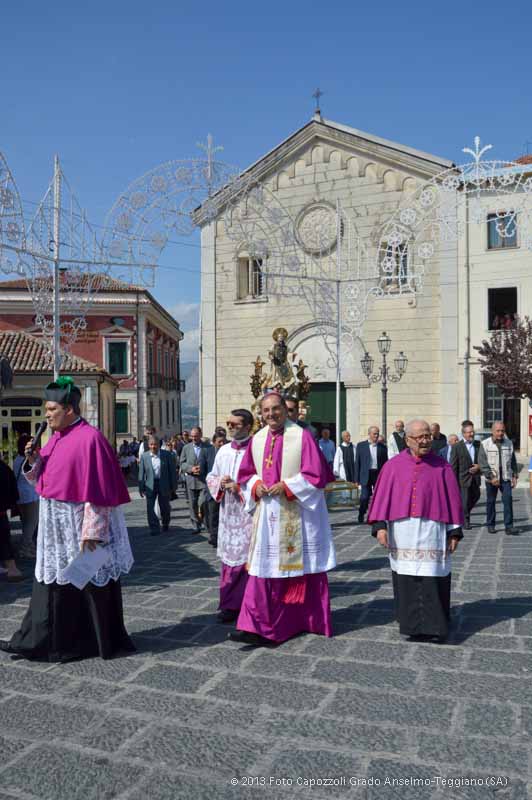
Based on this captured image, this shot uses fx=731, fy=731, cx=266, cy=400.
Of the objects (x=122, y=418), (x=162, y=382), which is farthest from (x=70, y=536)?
(x=162, y=382)

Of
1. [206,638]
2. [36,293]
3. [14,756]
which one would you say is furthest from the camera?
[36,293]

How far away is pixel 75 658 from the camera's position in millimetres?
4789

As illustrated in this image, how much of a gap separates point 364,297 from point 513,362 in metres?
4.27

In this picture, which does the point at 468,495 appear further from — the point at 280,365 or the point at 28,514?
the point at 28,514

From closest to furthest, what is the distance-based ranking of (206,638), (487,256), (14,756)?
(14,756) < (206,638) < (487,256)

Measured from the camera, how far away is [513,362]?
62.5ft

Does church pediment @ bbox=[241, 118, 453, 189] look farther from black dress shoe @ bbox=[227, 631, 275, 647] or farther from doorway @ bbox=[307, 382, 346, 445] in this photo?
black dress shoe @ bbox=[227, 631, 275, 647]

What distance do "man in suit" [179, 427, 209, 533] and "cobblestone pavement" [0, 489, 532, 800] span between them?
5.08 metres

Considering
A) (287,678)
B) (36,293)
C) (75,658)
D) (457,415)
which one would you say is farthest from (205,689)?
(457,415)

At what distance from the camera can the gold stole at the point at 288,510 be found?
5.29 metres

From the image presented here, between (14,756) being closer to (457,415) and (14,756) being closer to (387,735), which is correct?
(387,735)

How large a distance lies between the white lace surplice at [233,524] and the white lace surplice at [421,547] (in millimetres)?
1344

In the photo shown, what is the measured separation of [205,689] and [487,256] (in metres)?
20.4

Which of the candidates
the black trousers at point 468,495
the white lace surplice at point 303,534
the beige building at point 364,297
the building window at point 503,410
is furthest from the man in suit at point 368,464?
the building window at point 503,410
